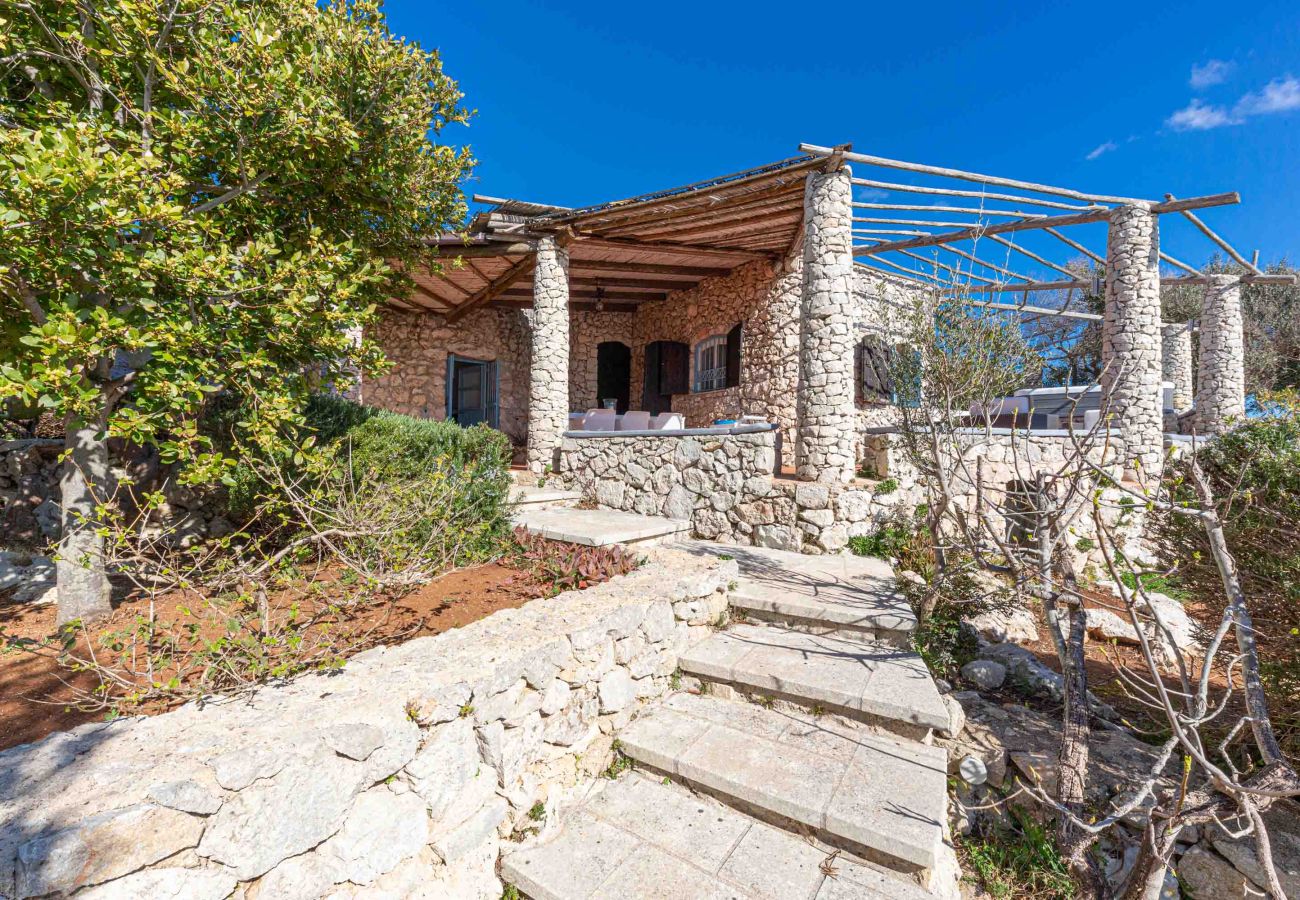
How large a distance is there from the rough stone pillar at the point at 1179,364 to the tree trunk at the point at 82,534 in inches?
733

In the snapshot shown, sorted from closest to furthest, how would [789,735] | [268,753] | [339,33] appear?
[268,753], [789,735], [339,33]

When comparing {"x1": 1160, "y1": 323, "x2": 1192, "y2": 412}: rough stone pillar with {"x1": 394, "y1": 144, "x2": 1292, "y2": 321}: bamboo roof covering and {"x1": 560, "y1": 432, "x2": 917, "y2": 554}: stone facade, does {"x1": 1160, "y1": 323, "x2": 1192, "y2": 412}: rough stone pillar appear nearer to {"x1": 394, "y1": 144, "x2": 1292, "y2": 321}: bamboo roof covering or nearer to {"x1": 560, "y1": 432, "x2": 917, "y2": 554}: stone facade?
{"x1": 394, "y1": 144, "x2": 1292, "y2": 321}: bamboo roof covering

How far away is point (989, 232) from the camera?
344 inches

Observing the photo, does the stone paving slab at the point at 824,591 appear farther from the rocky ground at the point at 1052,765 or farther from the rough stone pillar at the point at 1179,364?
the rough stone pillar at the point at 1179,364

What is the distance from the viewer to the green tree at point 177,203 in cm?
224

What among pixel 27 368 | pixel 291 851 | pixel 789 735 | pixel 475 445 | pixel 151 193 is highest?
pixel 151 193

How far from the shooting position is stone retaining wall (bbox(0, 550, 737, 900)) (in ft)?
4.75

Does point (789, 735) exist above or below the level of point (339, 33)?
below

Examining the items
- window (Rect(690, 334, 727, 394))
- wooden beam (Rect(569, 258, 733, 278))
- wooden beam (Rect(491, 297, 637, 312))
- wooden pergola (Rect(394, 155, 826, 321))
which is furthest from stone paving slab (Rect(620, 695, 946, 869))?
wooden beam (Rect(491, 297, 637, 312))

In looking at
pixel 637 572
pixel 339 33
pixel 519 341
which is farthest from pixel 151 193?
pixel 519 341

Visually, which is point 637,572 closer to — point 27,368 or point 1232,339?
point 27,368

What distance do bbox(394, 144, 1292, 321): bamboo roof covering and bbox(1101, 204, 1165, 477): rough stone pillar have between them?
14.3 inches

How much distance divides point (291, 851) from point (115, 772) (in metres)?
0.58

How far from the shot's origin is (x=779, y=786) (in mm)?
2510
